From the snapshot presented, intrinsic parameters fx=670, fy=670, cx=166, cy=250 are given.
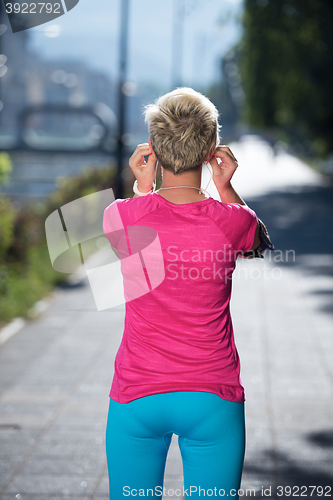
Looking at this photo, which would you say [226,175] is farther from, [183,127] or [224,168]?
[183,127]

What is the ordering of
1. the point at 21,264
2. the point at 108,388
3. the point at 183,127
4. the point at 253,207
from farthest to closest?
the point at 253,207, the point at 21,264, the point at 108,388, the point at 183,127

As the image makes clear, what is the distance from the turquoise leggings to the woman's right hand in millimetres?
651

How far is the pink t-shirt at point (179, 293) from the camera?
1963 millimetres

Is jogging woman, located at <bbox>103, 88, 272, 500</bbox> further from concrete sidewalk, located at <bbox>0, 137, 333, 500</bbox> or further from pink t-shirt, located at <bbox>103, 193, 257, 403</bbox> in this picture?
concrete sidewalk, located at <bbox>0, 137, 333, 500</bbox>

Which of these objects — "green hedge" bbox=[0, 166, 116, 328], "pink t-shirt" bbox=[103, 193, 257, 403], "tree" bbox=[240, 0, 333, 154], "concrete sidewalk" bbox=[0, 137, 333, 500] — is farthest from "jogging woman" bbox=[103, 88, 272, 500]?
"tree" bbox=[240, 0, 333, 154]

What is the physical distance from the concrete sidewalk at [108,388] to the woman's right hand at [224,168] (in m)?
0.11

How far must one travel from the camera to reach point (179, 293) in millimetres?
1968

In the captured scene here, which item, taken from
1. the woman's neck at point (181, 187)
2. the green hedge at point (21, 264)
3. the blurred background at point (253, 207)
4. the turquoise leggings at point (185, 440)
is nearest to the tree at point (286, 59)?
the blurred background at point (253, 207)

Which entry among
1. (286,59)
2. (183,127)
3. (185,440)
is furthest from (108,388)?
(286,59)

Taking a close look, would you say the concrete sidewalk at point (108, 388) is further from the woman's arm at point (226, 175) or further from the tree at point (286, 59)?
the tree at point (286, 59)

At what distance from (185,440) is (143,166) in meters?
0.86

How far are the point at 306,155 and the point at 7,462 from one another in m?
61.9

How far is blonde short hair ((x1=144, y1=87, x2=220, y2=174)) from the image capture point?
1.91 metres

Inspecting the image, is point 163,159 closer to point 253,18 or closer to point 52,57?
point 253,18
